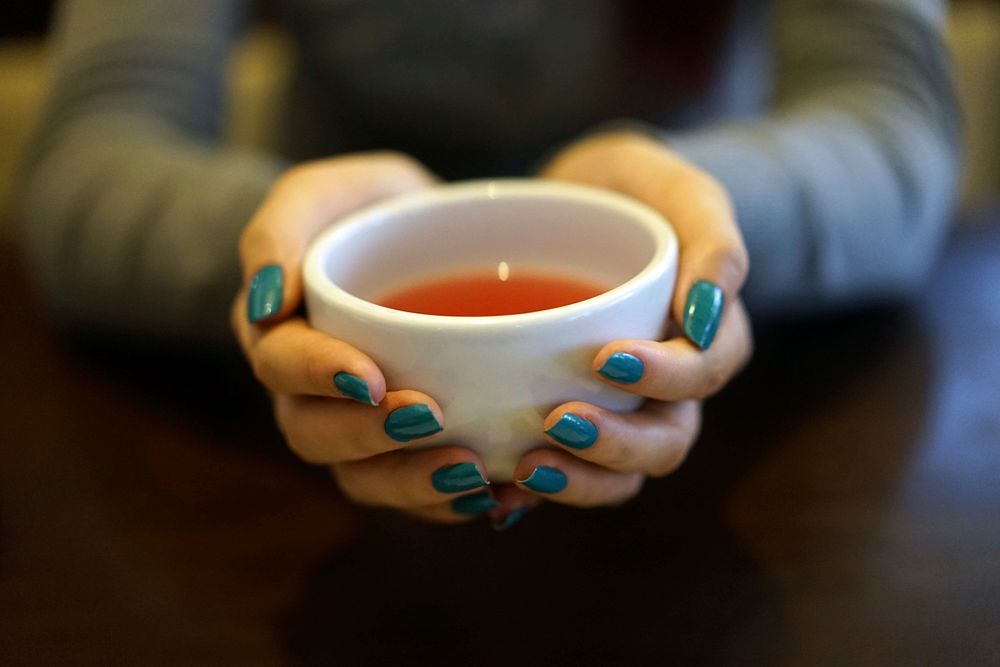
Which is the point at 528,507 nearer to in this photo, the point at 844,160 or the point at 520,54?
the point at 844,160

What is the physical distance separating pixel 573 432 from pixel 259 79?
134 centimetres

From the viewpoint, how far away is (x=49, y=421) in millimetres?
594

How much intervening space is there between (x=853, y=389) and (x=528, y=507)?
0.26 meters

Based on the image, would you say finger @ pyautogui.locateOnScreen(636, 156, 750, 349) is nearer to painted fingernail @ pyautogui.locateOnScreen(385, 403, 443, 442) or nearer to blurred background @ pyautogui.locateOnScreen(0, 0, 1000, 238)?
painted fingernail @ pyautogui.locateOnScreen(385, 403, 443, 442)

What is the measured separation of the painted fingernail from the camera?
1.19 feet

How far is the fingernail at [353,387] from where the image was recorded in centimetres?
36

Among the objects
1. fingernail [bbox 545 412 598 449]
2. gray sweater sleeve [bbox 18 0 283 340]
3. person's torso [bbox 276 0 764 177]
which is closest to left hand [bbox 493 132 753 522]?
fingernail [bbox 545 412 598 449]

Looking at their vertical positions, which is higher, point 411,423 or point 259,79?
point 411,423

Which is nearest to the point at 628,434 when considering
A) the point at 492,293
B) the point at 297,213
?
the point at 492,293

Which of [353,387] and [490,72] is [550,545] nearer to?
[353,387]

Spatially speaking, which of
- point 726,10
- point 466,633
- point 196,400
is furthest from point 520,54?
point 466,633

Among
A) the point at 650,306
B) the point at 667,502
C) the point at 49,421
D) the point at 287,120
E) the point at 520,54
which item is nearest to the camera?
the point at 650,306

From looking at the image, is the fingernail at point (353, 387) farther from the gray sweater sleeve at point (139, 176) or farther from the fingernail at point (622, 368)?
the gray sweater sleeve at point (139, 176)

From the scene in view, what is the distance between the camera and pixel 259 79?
5.01 feet
